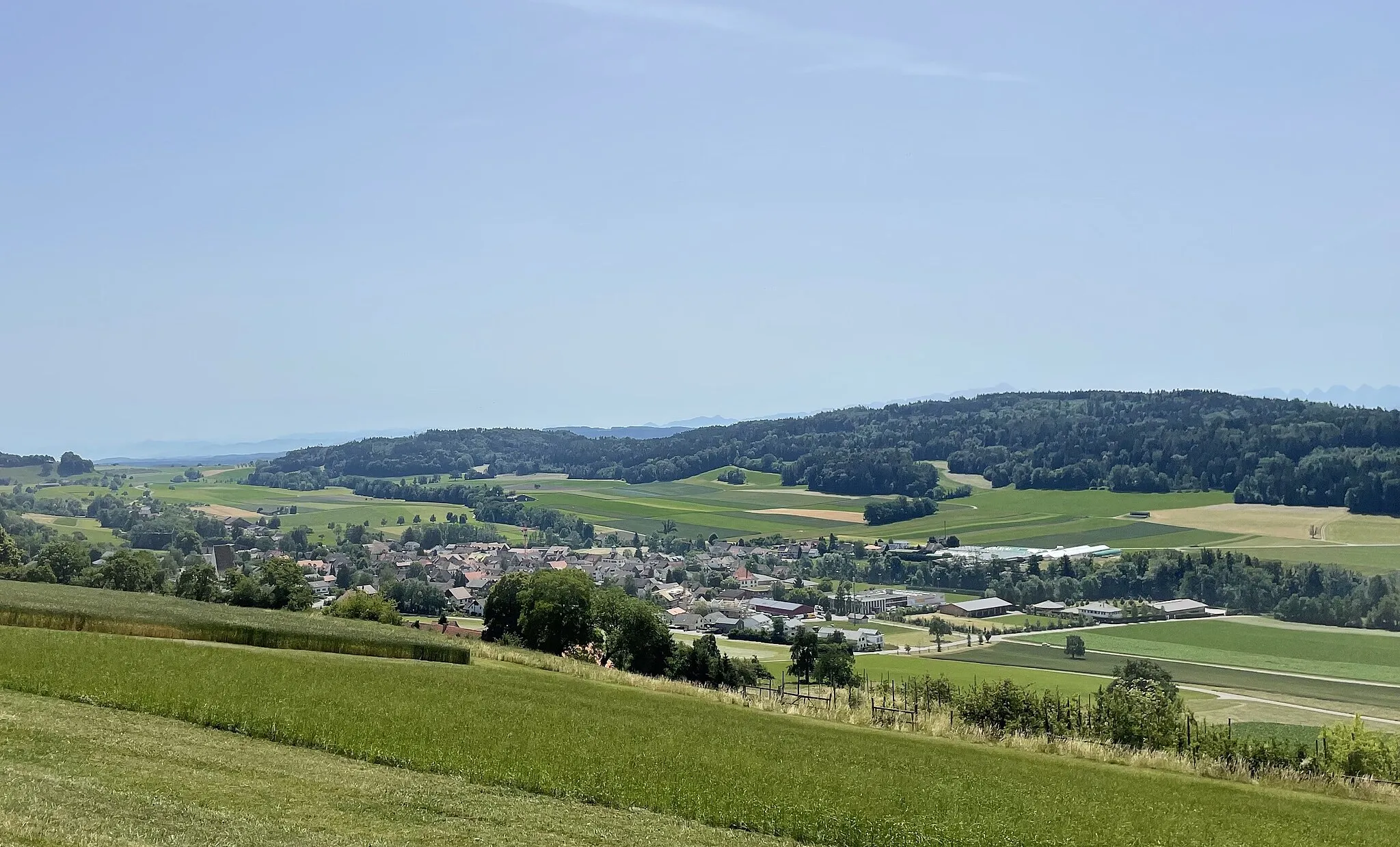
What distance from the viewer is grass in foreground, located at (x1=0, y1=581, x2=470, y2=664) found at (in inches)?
1479

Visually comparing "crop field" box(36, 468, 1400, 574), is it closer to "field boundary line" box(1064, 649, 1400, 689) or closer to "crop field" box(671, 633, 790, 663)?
"field boundary line" box(1064, 649, 1400, 689)

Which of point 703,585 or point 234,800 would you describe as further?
point 703,585

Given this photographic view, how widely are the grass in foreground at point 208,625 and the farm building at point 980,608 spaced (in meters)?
81.7

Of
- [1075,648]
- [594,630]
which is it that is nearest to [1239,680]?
[1075,648]

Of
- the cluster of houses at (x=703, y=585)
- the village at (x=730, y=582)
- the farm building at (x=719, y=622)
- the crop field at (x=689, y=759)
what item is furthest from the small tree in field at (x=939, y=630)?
the crop field at (x=689, y=759)

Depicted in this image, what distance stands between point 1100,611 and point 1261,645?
23.2m

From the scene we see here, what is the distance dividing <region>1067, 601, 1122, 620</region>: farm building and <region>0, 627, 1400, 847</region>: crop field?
3479 inches

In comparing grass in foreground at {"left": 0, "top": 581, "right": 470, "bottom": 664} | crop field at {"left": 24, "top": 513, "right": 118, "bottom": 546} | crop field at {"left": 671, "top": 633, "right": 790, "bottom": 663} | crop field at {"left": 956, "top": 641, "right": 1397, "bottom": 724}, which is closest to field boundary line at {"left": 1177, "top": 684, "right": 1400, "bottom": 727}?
crop field at {"left": 956, "top": 641, "right": 1397, "bottom": 724}

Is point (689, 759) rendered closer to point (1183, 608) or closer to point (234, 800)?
point (234, 800)

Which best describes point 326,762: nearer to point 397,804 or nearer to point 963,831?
point 397,804

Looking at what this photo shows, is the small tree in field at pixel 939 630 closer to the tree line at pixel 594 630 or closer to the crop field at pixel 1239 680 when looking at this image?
the crop field at pixel 1239 680

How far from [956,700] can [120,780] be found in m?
45.6

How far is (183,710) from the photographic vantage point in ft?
75.6

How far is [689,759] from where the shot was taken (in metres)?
23.9
